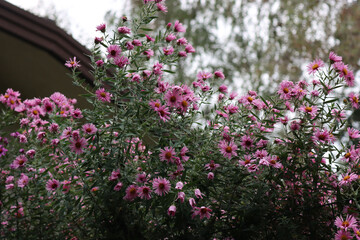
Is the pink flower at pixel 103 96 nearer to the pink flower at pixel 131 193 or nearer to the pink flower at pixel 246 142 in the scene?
the pink flower at pixel 131 193

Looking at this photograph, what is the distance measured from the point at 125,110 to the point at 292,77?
9.72 m

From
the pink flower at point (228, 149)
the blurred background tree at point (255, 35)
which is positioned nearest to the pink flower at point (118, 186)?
the pink flower at point (228, 149)

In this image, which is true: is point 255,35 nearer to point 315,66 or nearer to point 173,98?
point 315,66

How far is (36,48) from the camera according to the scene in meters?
3.84

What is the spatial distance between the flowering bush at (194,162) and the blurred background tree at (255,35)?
852 centimetres

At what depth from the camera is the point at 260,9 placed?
463 inches

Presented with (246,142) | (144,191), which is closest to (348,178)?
(246,142)

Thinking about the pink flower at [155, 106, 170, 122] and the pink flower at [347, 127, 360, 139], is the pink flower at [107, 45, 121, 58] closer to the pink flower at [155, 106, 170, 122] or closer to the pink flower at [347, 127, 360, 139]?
the pink flower at [155, 106, 170, 122]

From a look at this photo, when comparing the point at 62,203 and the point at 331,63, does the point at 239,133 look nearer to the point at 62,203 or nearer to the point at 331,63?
the point at 331,63

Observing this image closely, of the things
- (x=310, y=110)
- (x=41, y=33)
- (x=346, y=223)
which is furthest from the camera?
(x=41, y=33)

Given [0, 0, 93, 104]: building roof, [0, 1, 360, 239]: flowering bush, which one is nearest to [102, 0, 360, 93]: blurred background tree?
[0, 0, 93, 104]: building roof

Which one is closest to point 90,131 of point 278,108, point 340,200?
point 278,108

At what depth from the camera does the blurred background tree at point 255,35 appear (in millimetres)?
11102

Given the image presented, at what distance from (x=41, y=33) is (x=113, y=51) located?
5.87 feet
